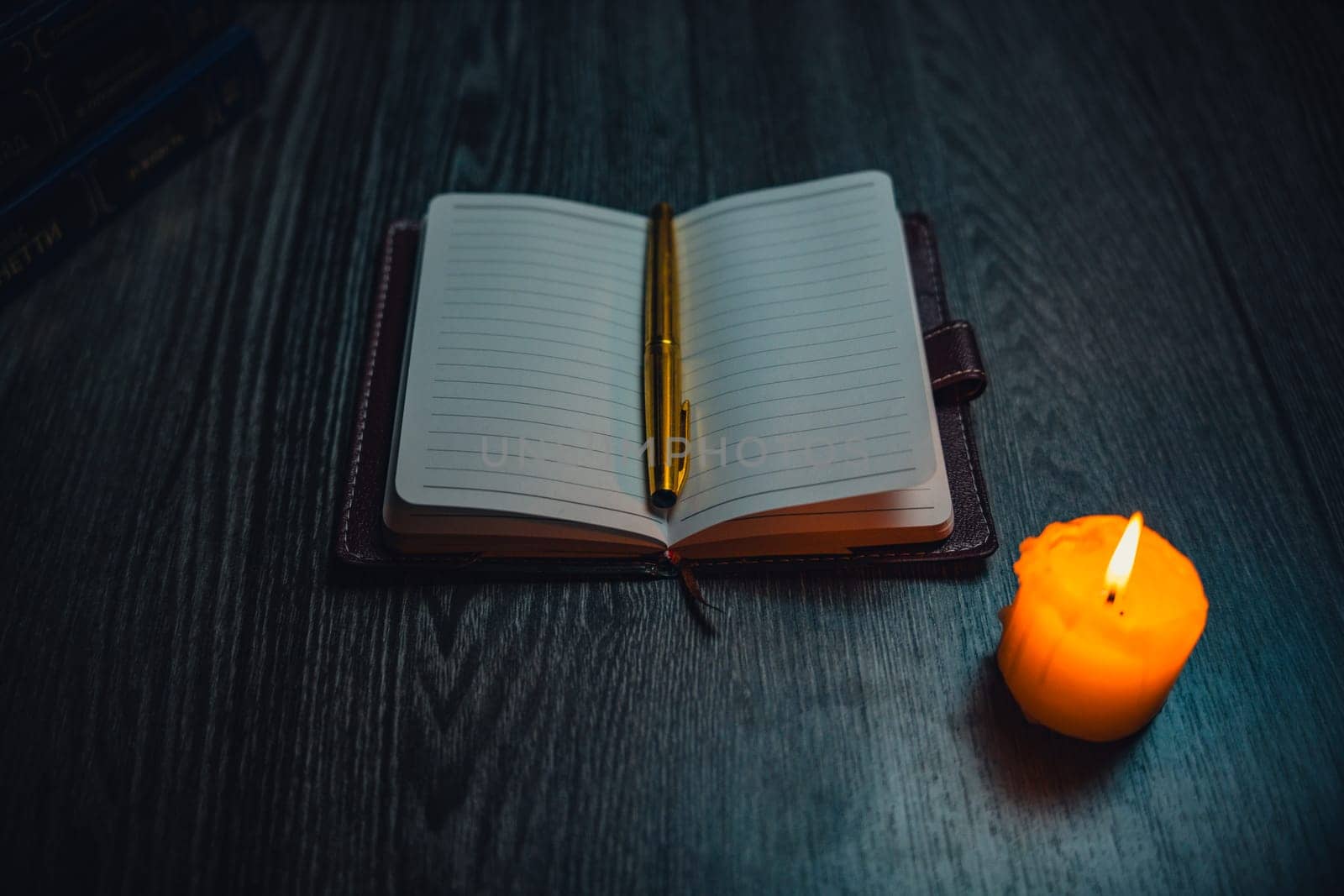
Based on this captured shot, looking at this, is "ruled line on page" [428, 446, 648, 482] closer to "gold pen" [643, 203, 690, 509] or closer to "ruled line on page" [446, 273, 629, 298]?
"gold pen" [643, 203, 690, 509]

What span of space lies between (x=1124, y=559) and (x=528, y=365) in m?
0.40

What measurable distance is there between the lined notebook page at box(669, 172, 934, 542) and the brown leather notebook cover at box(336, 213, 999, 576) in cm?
4

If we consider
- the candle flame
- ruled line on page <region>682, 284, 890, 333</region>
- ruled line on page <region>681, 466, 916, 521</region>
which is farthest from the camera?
ruled line on page <region>682, 284, 890, 333</region>

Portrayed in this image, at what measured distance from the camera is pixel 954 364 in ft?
2.63

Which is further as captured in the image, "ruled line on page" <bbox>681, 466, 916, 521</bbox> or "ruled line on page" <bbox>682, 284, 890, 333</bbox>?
"ruled line on page" <bbox>682, 284, 890, 333</bbox>

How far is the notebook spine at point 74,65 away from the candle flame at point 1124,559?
0.80 metres

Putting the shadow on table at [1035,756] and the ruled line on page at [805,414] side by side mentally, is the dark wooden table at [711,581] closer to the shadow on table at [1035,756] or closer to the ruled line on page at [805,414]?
the shadow on table at [1035,756]

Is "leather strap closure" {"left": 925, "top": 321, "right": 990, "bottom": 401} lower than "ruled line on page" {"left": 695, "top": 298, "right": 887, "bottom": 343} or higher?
lower

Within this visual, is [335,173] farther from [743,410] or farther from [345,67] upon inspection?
[743,410]

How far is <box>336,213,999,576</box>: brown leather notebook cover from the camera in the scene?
738 millimetres

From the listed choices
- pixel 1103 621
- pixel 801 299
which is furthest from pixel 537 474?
pixel 1103 621

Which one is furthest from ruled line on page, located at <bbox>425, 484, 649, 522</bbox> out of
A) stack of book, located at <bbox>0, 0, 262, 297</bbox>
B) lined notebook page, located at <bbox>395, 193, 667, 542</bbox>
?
stack of book, located at <bbox>0, 0, 262, 297</bbox>

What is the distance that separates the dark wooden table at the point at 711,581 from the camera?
0.65 meters

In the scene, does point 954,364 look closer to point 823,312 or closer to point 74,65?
point 823,312
